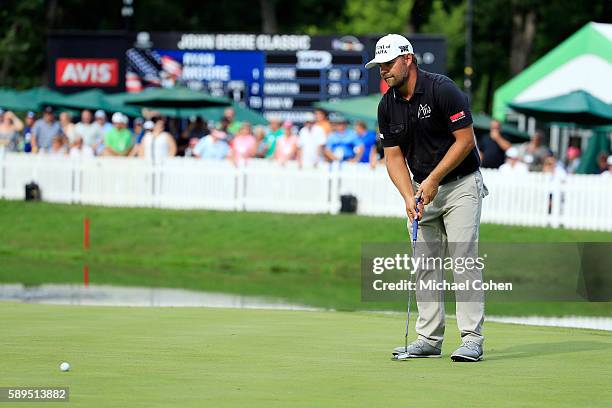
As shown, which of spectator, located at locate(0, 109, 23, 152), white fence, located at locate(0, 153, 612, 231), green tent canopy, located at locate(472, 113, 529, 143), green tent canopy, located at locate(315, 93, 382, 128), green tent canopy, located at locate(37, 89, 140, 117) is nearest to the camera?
white fence, located at locate(0, 153, 612, 231)

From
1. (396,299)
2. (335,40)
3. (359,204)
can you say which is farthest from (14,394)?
(335,40)

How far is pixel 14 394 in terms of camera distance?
6887 millimetres

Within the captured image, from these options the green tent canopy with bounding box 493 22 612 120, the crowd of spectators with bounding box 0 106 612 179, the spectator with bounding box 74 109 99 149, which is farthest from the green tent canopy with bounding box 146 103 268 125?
the green tent canopy with bounding box 493 22 612 120

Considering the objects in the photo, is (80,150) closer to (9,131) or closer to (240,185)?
(9,131)

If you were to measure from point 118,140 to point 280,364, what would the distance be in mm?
19920

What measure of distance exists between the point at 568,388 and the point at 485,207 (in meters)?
16.0

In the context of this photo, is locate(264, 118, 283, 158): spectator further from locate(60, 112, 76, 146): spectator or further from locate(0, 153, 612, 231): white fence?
locate(60, 112, 76, 146): spectator

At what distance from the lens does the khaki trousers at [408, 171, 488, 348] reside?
29.8 ft

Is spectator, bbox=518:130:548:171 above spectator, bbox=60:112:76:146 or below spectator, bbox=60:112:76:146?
below

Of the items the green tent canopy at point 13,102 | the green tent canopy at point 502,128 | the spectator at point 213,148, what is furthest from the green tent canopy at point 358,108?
the green tent canopy at point 13,102

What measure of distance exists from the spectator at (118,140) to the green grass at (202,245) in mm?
2018

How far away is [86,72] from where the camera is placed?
3366 centimetres

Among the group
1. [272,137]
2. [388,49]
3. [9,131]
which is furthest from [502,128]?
[388,49]

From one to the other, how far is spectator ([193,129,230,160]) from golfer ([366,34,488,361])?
55.9 ft
